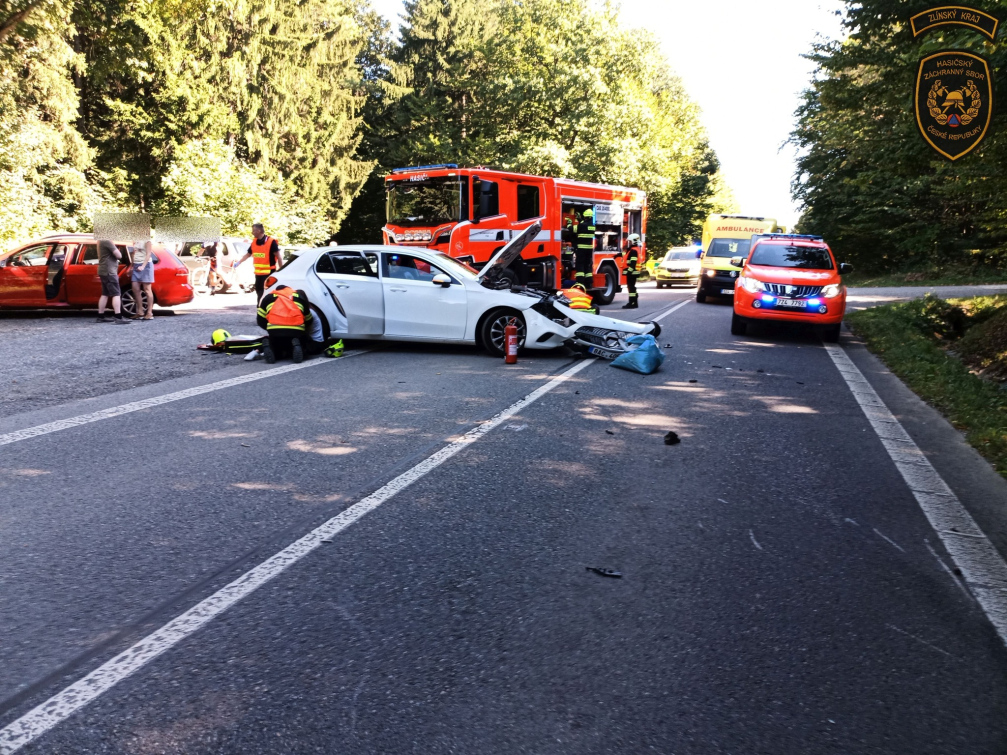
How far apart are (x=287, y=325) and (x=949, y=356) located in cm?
975

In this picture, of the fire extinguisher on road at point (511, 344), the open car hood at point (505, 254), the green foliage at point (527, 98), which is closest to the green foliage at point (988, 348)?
the fire extinguisher on road at point (511, 344)

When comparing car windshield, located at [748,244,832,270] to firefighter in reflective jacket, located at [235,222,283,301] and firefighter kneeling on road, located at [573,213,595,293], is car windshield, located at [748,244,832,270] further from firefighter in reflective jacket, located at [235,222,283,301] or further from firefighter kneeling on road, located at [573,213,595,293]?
firefighter in reflective jacket, located at [235,222,283,301]

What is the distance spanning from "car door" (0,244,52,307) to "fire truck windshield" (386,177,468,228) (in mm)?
6866

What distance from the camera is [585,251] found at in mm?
21391

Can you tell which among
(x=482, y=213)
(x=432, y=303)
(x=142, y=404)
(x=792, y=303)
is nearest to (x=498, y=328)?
(x=432, y=303)

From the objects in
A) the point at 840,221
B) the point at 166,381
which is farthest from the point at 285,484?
the point at 840,221

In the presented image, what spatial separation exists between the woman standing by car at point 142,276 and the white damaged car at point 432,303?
16.2 ft

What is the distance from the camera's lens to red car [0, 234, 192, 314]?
15758 millimetres

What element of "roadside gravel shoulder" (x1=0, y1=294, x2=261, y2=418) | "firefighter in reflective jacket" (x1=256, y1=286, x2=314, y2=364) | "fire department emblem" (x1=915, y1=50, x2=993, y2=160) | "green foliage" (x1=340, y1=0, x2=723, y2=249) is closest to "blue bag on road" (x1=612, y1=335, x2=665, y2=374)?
"firefighter in reflective jacket" (x1=256, y1=286, x2=314, y2=364)

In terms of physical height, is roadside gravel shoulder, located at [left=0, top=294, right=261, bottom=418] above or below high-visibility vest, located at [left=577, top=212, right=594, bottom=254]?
below

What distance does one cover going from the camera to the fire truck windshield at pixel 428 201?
18000 millimetres

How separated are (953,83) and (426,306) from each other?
709 cm

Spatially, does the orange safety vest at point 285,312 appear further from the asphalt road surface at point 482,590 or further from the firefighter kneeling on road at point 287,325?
the asphalt road surface at point 482,590

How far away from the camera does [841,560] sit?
14.2 ft
